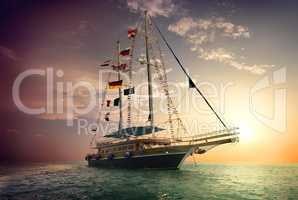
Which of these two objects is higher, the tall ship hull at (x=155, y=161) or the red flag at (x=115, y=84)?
the red flag at (x=115, y=84)

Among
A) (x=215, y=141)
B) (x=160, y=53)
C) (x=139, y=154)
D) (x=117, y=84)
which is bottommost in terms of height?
(x=139, y=154)

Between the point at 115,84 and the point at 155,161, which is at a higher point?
the point at 115,84

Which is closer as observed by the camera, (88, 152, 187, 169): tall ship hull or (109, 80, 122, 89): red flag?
(88, 152, 187, 169): tall ship hull

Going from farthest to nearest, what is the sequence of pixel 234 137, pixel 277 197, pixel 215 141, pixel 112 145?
pixel 112 145, pixel 215 141, pixel 234 137, pixel 277 197

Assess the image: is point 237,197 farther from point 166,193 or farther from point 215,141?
point 215,141

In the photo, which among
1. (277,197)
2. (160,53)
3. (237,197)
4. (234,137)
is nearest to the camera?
(237,197)

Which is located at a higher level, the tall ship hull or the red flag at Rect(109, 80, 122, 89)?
the red flag at Rect(109, 80, 122, 89)

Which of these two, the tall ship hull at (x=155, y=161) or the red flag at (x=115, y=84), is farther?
the red flag at (x=115, y=84)

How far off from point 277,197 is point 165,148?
19.0 meters

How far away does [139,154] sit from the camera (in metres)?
42.1

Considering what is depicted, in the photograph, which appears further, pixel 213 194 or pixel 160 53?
pixel 160 53

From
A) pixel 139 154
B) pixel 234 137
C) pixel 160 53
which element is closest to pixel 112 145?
pixel 139 154

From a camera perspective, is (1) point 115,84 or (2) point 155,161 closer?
(2) point 155,161

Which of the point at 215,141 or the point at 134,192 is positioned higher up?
the point at 215,141
